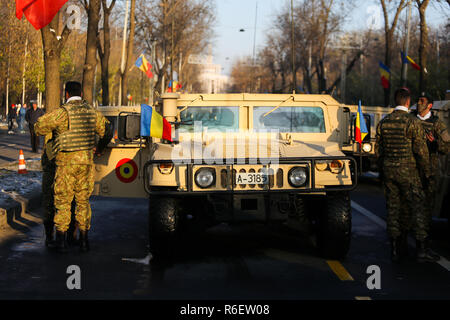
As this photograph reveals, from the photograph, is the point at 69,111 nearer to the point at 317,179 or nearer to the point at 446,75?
the point at 317,179

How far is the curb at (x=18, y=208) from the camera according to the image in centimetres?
941

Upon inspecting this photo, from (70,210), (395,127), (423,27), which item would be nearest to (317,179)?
(395,127)

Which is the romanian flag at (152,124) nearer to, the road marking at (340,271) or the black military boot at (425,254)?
the road marking at (340,271)

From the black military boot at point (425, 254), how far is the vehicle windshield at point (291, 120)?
78.4 inches

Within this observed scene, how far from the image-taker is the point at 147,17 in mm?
45812

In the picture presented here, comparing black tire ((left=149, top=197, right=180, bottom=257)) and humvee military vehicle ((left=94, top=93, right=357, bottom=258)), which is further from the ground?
humvee military vehicle ((left=94, top=93, right=357, bottom=258))

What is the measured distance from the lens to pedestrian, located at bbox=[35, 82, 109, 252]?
24.7 ft

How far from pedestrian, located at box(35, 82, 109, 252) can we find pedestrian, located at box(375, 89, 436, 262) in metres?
3.23

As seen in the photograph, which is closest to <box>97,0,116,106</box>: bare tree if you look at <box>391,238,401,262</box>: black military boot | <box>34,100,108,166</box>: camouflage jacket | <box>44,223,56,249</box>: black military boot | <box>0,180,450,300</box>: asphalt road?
<box>0,180,450,300</box>: asphalt road

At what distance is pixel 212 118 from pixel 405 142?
240 cm

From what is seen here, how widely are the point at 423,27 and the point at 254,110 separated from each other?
19089 mm

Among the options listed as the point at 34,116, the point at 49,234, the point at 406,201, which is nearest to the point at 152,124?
the point at 49,234

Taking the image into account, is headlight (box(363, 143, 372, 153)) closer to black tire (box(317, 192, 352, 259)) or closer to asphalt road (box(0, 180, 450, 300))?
asphalt road (box(0, 180, 450, 300))

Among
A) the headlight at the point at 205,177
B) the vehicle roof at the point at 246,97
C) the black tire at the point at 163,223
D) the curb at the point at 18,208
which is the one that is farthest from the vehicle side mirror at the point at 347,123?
the curb at the point at 18,208
